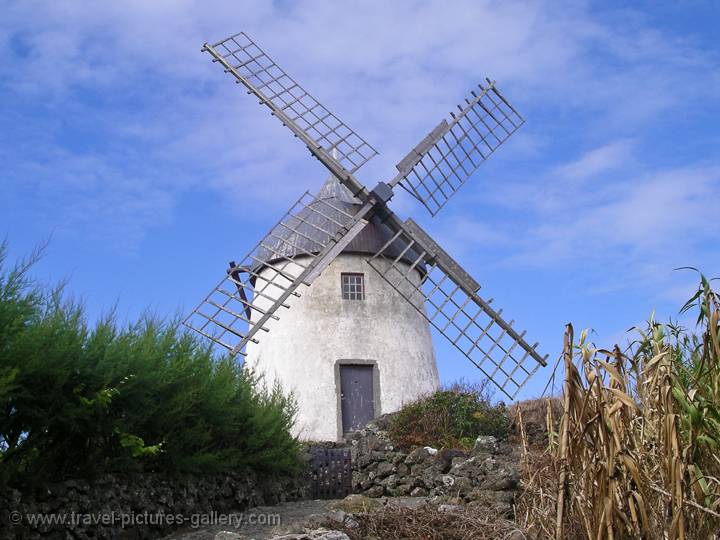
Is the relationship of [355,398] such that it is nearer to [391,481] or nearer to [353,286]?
[353,286]

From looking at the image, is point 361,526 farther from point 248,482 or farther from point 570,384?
point 570,384

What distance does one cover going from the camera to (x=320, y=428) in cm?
1653

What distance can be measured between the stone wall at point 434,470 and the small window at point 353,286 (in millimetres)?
2995

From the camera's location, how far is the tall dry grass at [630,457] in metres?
4.32

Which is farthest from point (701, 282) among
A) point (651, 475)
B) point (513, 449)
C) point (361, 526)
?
point (513, 449)

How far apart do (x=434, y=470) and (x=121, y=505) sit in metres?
5.36

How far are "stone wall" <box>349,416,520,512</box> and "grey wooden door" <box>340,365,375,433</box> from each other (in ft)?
4.25

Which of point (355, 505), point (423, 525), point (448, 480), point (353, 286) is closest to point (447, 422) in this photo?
point (448, 480)

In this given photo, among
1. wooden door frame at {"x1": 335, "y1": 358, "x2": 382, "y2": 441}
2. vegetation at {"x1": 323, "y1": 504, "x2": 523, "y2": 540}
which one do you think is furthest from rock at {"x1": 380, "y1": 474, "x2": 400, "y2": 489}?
vegetation at {"x1": 323, "y1": 504, "x2": 523, "y2": 540}

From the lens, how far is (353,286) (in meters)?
17.5

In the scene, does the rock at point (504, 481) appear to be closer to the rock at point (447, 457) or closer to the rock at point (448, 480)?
the rock at point (448, 480)

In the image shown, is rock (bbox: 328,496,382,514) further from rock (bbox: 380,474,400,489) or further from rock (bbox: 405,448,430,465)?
rock (bbox: 405,448,430,465)

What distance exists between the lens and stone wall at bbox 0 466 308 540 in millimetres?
8141

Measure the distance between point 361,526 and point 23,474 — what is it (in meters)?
3.35
